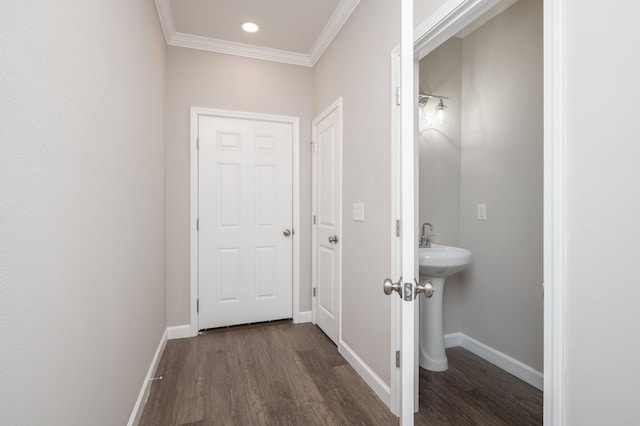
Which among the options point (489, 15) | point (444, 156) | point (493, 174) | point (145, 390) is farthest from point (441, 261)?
point (145, 390)

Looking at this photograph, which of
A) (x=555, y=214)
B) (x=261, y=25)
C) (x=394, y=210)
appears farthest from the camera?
(x=261, y=25)

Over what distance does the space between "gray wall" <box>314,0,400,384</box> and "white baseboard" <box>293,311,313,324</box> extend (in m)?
0.84

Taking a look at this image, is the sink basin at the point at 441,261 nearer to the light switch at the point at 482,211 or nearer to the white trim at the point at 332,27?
the light switch at the point at 482,211

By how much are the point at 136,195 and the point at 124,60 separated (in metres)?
0.71

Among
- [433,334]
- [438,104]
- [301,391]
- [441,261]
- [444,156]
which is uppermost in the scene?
[438,104]

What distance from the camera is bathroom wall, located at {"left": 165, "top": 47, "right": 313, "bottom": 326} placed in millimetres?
2902

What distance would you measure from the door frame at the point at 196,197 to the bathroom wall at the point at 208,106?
0.13 feet

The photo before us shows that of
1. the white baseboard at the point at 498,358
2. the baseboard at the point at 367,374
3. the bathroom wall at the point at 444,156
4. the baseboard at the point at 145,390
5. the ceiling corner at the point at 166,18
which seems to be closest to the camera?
the baseboard at the point at 145,390

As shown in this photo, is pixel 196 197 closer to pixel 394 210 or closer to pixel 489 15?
pixel 394 210

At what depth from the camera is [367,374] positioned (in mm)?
2090

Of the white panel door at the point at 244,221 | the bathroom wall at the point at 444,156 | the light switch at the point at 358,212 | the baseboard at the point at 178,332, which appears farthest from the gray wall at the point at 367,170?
the baseboard at the point at 178,332

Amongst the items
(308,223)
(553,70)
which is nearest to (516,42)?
(553,70)

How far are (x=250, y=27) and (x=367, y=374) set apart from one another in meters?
2.97

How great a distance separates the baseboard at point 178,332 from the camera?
9.42 ft
